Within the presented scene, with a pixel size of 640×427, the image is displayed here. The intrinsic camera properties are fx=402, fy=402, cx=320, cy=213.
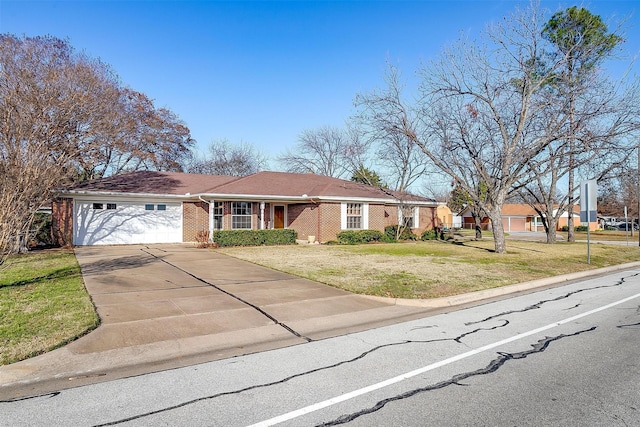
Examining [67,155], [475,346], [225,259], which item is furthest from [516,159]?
[67,155]

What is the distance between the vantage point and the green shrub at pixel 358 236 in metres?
23.0

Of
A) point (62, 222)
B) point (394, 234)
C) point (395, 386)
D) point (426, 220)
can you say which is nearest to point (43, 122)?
point (62, 222)

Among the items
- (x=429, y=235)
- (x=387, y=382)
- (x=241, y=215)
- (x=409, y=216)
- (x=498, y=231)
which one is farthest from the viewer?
(x=429, y=235)

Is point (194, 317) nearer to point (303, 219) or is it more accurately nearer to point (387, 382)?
point (387, 382)

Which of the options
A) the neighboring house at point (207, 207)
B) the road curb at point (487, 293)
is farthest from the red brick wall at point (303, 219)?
the road curb at point (487, 293)

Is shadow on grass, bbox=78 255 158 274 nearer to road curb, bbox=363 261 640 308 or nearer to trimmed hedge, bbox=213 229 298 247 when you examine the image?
trimmed hedge, bbox=213 229 298 247

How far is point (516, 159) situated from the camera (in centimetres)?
1812

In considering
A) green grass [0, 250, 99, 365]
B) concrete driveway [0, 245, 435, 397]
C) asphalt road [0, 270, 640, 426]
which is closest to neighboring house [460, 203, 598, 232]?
concrete driveway [0, 245, 435, 397]

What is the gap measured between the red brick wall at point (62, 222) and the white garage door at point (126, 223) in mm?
261

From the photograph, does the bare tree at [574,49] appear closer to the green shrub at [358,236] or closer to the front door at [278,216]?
the green shrub at [358,236]

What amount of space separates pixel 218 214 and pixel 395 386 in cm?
1899

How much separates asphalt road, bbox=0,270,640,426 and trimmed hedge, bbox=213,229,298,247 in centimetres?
1471

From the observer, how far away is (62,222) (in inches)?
766

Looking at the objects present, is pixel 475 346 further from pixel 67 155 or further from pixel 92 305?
pixel 67 155
